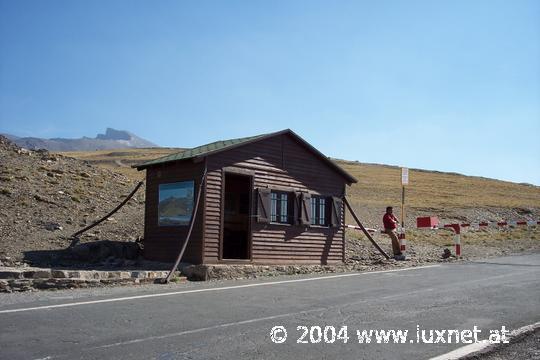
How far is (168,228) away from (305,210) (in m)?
4.53

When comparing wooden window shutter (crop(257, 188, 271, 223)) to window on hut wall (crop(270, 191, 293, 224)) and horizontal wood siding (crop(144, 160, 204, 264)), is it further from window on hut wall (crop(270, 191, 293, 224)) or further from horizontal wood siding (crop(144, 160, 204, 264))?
horizontal wood siding (crop(144, 160, 204, 264))

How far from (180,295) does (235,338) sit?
13.7 ft

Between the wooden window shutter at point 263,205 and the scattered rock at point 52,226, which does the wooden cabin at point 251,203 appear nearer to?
the wooden window shutter at point 263,205

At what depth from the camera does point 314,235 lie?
20.0 m

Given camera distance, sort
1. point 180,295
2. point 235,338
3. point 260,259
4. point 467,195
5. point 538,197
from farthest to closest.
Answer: point 538,197 < point 467,195 < point 260,259 < point 180,295 < point 235,338

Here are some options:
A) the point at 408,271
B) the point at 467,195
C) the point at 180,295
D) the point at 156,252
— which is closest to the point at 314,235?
the point at 408,271

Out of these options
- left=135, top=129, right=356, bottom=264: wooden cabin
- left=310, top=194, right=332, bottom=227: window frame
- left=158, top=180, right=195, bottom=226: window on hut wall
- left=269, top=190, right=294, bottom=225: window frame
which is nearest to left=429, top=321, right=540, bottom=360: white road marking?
left=135, top=129, right=356, bottom=264: wooden cabin

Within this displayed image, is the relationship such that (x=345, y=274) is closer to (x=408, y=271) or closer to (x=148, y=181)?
(x=408, y=271)

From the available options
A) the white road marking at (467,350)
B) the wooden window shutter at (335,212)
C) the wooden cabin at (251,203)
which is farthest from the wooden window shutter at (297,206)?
the white road marking at (467,350)

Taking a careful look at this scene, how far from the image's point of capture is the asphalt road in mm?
7258

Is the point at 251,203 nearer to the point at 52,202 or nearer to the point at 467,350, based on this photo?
the point at 52,202

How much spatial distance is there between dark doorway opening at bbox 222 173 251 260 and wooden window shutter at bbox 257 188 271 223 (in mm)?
1872

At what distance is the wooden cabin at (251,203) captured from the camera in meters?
17.1

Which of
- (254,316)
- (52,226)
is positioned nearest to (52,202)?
(52,226)
